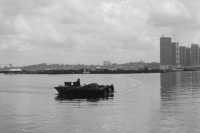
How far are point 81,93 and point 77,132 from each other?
116 feet

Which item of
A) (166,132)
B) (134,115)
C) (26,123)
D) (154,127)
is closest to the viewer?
(166,132)

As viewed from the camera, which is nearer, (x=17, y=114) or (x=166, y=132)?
(x=166, y=132)

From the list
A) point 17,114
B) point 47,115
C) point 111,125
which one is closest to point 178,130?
point 111,125

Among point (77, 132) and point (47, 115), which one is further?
point (47, 115)

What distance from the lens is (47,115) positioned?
3912 cm

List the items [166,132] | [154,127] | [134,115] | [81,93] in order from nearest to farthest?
1. [166,132]
2. [154,127]
3. [134,115]
4. [81,93]

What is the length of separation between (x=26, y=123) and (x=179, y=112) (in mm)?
16566

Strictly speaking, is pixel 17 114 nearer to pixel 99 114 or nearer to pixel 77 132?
pixel 99 114

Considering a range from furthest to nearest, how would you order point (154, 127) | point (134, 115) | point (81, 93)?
point (81, 93), point (134, 115), point (154, 127)

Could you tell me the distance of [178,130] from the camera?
95.7 ft

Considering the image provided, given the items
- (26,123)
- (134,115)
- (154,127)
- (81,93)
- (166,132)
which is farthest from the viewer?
(81,93)

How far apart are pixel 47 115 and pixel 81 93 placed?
25.1 meters

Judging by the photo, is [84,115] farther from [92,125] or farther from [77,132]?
[77,132]

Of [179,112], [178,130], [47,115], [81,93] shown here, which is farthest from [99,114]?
[81,93]
